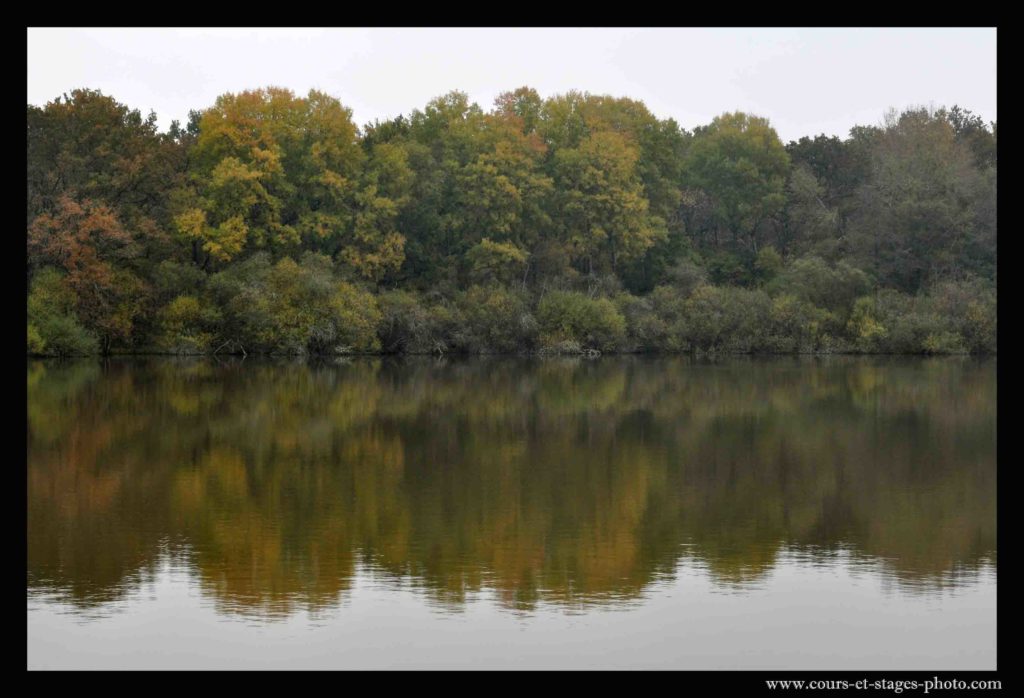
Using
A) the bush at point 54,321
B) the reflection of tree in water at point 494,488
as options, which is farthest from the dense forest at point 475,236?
the reflection of tree in water at point 494,488

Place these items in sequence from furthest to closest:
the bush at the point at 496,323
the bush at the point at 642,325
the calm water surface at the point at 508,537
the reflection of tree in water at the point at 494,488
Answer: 1. the bush at the point at 642,325
2. the bush at the point at 496,323
3. the reflection of tree in water at the point at 494,488
4. the calm water surface at the point at 508,537

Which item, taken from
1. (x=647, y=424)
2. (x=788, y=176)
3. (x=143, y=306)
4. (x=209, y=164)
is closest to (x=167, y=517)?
(x=647, y=424)

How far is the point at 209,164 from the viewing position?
58812 mm

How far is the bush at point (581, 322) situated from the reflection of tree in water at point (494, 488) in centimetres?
2567

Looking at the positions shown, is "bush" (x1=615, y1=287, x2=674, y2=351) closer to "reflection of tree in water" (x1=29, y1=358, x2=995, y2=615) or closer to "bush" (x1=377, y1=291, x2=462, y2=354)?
"bush" (x1=377, y1=291, x2=462, y2=354)

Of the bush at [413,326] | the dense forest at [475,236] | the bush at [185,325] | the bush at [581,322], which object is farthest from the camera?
the bush at [581,322]

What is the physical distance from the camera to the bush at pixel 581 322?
198 feet

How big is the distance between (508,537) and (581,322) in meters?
46.8

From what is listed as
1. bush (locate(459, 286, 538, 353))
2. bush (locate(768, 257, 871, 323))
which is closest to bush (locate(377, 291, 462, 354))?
bush (locate(459, 286, 538, 353))

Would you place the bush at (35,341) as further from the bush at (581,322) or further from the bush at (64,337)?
the bush at (581,322)

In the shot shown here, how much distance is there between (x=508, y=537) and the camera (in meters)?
14.0

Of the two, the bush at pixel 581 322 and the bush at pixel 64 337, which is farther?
the bush at pixel 581 322

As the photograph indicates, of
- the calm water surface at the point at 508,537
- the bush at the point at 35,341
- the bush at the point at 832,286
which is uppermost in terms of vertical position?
the bush at the point at 832,286

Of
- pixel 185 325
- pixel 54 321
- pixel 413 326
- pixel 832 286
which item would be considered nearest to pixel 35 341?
pixel 54 321
